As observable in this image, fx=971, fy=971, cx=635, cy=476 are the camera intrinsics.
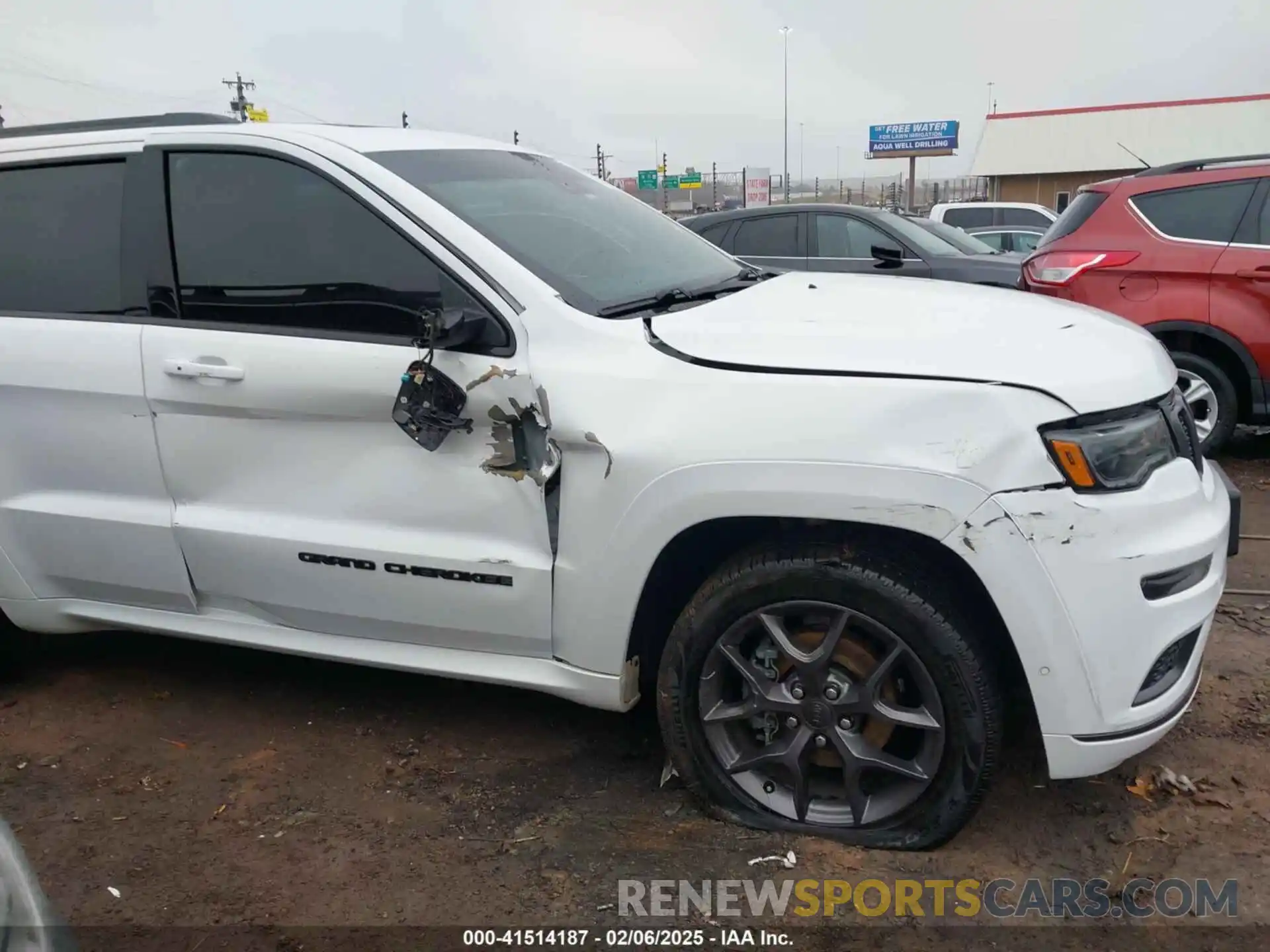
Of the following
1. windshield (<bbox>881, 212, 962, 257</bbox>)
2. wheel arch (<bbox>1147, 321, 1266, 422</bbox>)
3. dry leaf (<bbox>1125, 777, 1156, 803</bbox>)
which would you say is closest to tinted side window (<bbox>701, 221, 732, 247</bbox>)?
windshield (<bbox>881, 212, 962, 257</bbox>)

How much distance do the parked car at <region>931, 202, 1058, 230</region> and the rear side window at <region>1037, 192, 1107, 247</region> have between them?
372 inches

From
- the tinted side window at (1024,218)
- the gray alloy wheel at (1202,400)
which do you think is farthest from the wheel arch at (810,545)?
the tinted side window at (1024,218)

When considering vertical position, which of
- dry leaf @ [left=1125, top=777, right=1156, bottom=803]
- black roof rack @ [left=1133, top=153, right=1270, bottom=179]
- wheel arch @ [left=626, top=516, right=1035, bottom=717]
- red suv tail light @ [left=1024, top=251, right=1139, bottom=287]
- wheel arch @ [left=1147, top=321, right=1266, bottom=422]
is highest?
black roof rack @ [left=1133, top=153, right=1270, bottom=179]

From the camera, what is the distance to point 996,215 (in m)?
15.5

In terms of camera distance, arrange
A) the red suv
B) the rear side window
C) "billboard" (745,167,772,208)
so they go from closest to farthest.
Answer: the red suv, the rear side window, "billboard" (745,167,772,208)

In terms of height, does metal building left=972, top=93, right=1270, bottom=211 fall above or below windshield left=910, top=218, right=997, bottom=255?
above

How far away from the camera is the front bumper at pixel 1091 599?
6.86 ft

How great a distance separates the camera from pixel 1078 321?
8.52 ft

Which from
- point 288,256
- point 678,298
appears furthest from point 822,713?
point 288,256

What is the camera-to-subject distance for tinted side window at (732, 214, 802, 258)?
849 cm

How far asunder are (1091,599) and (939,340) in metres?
0.68

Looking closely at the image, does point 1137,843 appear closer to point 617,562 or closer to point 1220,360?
point 617,562

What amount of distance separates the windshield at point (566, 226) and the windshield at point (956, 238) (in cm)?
561

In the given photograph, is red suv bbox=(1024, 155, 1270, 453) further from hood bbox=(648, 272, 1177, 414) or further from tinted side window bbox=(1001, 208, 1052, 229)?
tinted side window bbox=(1001, 208, 1052, 229)
